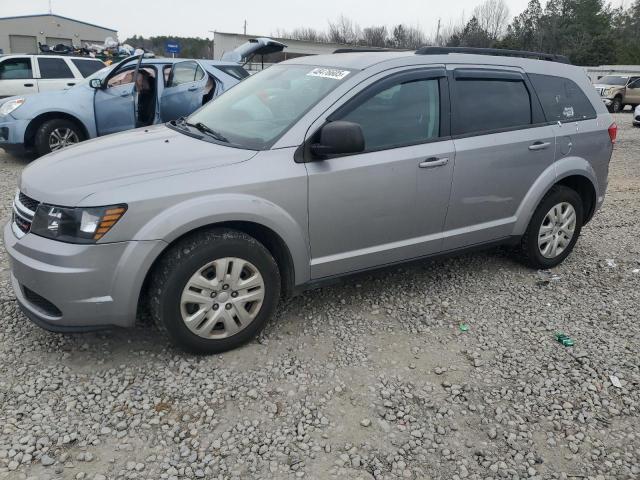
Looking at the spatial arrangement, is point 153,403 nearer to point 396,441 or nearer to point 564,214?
point 396,441

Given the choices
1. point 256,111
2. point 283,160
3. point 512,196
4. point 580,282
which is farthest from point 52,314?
point 580,282

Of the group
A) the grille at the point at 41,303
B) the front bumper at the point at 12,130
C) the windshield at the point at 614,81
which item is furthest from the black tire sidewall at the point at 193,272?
the windshield at the point at 614,81

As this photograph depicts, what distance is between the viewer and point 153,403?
8.99ft

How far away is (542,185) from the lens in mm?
4195

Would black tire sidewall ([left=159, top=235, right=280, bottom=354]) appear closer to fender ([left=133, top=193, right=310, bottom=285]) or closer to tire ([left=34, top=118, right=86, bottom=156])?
fender ([left=133, top=193, right=310, bottom=285])

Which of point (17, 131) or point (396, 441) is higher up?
point (17, 131)

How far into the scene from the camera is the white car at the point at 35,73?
11.0m

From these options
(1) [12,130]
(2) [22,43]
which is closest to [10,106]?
(1) [12,130]

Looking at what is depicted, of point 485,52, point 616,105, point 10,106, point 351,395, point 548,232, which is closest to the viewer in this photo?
point 351,395

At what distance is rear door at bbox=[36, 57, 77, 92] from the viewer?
1117 cm

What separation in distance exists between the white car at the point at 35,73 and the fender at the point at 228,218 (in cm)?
997

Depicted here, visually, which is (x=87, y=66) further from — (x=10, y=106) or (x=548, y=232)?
(x=548, y=232)

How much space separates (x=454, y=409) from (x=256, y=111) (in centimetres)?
227

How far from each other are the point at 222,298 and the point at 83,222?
2.76 feet
